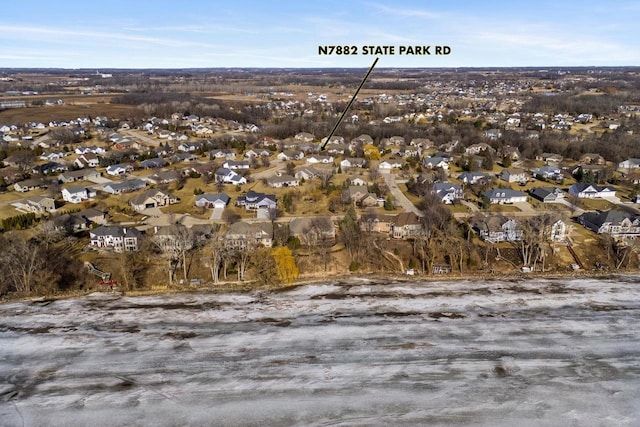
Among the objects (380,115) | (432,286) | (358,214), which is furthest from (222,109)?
(432,286)

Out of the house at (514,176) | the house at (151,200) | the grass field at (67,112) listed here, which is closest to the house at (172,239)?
the house at (151,200)

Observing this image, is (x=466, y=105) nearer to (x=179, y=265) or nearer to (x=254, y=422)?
(x=179, y=265)

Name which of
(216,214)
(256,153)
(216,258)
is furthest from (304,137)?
(216,258)

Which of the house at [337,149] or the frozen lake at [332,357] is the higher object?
the house at [337,149]

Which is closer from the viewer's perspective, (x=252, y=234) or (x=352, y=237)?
(x=352, y=237)

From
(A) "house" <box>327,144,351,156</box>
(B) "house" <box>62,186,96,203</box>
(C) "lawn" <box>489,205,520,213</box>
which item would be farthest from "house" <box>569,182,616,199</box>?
(B) "house" <box>62,186,96,203</box>

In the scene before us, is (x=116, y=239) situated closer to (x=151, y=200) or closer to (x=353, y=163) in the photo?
(x=151, y=200)

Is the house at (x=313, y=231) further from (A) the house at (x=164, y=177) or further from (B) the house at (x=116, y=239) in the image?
(A) the house at (x=164, y=177)
